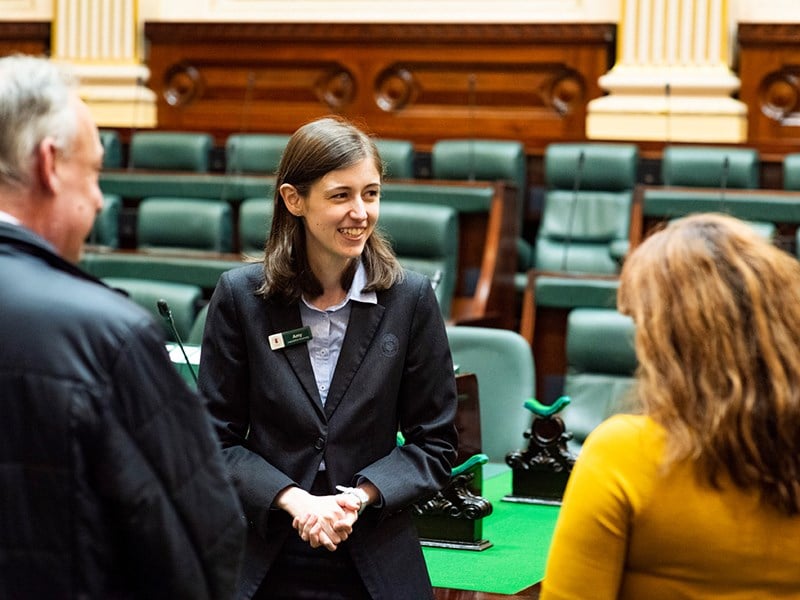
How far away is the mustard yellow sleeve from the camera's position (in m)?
0.95

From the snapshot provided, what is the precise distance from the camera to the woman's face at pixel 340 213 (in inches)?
57.2

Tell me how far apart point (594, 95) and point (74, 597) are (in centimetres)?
464

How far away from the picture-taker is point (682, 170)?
443 cm

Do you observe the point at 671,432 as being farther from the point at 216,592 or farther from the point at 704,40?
the point at 704,40

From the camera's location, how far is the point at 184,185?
4402mm

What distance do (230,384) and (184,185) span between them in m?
3.06

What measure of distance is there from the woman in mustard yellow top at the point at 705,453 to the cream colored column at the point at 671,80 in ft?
13.5

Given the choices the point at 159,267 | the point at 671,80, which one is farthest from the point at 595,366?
the point at 671,80

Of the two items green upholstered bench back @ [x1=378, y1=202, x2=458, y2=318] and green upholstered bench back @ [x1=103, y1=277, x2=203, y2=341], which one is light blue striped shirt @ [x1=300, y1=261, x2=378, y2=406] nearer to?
green upholstered bench back @ [x1=103, y1=277, x2=203, y2=341]

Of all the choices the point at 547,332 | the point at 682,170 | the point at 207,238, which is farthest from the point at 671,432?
the point at 682,170

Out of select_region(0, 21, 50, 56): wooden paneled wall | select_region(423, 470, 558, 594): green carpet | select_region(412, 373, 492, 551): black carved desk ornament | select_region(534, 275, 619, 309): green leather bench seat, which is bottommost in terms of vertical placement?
select_region(423, 470, 558, 594): green carpet

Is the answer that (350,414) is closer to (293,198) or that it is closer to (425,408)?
(425,408)

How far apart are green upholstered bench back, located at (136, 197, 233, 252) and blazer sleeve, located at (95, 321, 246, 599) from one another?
10.6 feet

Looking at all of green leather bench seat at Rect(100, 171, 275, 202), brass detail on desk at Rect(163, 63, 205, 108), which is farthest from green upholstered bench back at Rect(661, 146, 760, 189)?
brass detail on desk at Rect(163, 63, 205, 108)
